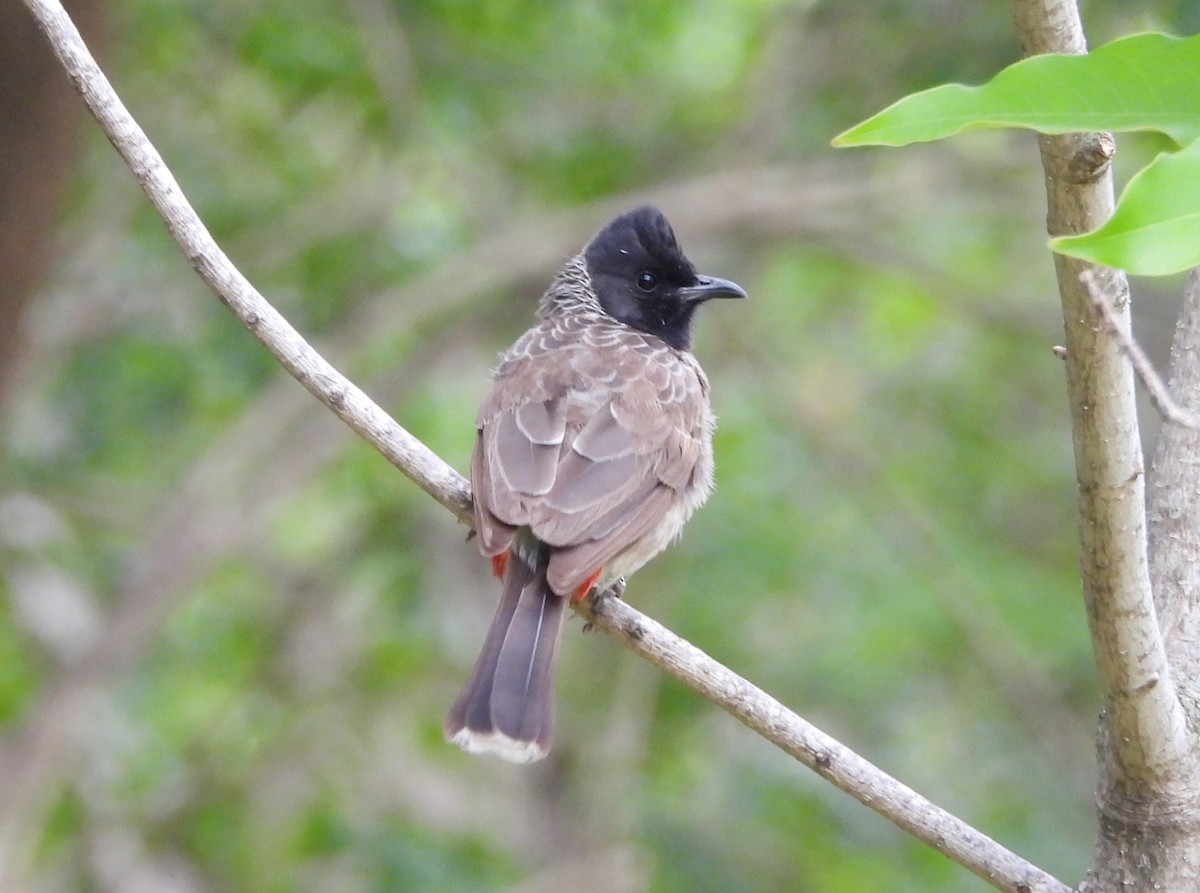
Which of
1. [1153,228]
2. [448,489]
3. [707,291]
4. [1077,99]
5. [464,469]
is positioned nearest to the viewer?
[1153,228]

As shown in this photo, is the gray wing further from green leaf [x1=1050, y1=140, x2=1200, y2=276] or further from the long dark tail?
green leaf [x1=1050, y1=140, x2=1200, y2=276]

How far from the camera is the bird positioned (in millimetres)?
2883

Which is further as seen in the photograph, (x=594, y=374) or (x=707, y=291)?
(x=707, y=291)

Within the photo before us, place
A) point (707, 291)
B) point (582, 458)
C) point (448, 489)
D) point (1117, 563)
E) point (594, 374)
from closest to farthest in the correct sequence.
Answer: point (1117, 563), point (448, 489), point (582, 458), point (594, 374), point (707, 291)

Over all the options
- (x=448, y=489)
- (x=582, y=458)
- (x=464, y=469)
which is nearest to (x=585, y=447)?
(x=582, y=458)

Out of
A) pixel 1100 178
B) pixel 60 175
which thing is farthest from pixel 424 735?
pixel 1100 178

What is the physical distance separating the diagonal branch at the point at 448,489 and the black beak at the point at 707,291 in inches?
62.2

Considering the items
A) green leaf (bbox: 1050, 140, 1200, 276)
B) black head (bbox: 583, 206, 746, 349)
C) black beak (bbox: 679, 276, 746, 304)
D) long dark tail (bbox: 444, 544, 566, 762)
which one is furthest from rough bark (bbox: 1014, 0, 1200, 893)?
black head (bbox: 583, 206, 746, 349)

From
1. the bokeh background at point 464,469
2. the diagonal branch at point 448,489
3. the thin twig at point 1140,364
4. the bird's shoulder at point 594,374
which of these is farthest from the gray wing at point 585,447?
the bokeh background at point 464,469

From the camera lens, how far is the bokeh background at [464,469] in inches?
223

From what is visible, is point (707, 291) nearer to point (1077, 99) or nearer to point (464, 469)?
point (1077, 99)

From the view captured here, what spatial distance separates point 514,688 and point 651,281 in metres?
1.83

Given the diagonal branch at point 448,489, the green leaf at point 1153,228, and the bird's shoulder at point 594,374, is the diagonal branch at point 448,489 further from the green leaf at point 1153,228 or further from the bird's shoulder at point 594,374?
the green leaf at point 1153,228

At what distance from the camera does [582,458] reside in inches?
132
